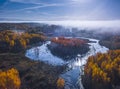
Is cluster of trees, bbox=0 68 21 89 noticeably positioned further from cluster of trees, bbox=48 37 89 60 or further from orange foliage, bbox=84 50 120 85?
cluster of trees, bbox=48 37 89 60

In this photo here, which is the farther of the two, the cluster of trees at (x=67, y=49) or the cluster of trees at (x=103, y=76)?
the cluster of trees at (x=67, y=49)

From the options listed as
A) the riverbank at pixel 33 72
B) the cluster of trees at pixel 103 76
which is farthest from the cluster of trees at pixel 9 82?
the cluster of trees at pixel 103 76

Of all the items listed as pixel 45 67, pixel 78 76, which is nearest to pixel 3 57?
pixel 45 67

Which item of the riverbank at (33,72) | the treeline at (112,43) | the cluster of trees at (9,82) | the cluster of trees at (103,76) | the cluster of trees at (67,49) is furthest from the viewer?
the treeline at (112,43)

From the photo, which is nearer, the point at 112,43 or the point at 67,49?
the point at 67,49

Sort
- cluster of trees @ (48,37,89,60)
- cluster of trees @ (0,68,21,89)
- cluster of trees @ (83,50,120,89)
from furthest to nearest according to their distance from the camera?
cluster of trees @ (48,37,89,60) → cluster of trees @ (83,50,120,89) → cluster of trees @ (0,68,21,89)

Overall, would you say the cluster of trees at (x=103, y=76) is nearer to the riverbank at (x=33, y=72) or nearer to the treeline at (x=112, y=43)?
the riverbank at (x=33, y=72)

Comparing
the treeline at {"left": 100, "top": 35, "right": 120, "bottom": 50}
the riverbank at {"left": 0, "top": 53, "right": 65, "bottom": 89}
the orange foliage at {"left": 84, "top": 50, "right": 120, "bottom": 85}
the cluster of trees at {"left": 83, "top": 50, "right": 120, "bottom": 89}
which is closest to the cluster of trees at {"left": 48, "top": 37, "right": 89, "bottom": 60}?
the treeline at {"left": 100, "top": 35, "right": 120, "bottom": 50}

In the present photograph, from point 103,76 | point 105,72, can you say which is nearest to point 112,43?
point 105,72

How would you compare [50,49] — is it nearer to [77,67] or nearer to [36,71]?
[77,67]

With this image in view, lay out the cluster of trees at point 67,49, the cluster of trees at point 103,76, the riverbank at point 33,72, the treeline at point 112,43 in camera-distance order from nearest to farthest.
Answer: the cluster of trees at point 103,76, the riverbank at point 33,72, the cluster of trees at point 67,49, the treeline at point 112,43

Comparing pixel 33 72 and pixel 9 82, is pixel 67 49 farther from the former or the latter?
pixel 9 82
